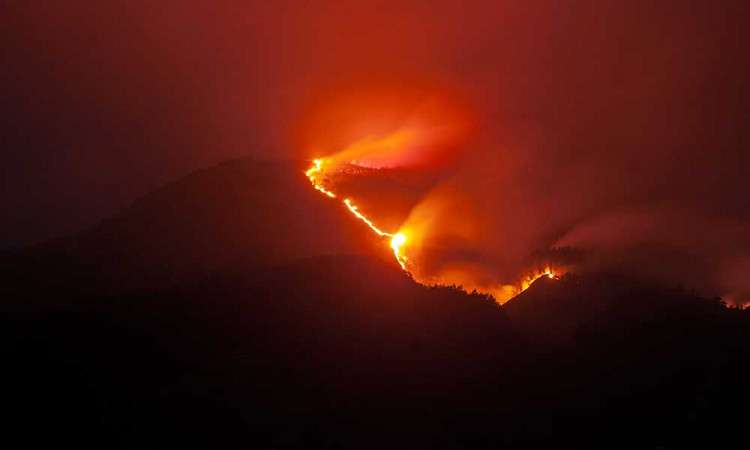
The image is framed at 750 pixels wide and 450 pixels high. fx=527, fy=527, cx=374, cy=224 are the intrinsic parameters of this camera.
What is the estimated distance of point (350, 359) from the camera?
18.5 m


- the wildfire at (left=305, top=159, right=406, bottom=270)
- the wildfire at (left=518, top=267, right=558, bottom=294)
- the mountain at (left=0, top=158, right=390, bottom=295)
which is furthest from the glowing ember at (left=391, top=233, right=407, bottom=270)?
the wildfire at (left=518, top=267, right=558, bottom=294)

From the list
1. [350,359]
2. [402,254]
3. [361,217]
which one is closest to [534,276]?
[402,254]

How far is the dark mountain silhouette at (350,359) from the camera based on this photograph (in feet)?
51.3

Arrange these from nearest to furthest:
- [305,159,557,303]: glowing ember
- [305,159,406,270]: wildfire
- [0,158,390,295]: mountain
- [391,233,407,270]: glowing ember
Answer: [0,158,390,295]: mountain → [305,159,557,303]: glowing ember → [391,233,407,270]: glowing ember → [305,159,406,270]: wildfire

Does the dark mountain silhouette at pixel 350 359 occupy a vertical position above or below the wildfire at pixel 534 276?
below

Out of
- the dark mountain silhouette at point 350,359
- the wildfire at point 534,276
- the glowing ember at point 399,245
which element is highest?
the glowing ember at point 399,245

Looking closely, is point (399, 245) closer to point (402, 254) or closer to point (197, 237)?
point (402, 254)

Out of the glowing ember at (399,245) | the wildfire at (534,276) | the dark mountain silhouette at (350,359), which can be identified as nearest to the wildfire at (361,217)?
the glowing ember at (399,245)

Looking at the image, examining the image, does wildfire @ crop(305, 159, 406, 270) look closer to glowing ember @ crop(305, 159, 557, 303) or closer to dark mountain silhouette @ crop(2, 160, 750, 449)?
glowing ember @ crop(305, 159, 557, 303)

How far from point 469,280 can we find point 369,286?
7.93 m

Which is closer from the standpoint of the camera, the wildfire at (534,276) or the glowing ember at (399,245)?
the wildfire at (534,276)

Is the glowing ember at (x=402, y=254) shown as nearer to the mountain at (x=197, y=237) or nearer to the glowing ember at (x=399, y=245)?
the glowing ember at (x=399, y=245)

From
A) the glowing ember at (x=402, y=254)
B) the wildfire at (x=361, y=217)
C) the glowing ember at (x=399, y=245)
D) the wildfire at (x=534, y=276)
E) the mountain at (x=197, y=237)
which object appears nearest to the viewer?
the wildfire at (x=534, y=276)

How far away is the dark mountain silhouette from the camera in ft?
51.3
